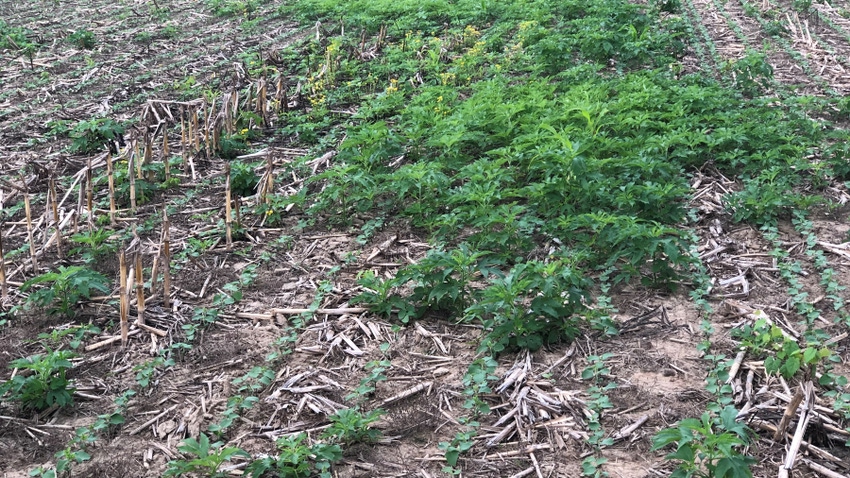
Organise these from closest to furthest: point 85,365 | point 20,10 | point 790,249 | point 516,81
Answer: point 85,365 < point 790,249 < point 516,81 < point 20,10

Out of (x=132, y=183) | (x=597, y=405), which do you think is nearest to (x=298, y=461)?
(x=597, y=405)

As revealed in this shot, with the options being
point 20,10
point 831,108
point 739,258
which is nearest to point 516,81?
point 831,108

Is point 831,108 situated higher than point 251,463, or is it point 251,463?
point 251,463

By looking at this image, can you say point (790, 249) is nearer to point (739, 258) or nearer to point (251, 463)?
point (739, 258)

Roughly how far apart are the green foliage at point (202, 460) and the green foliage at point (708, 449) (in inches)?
75.7

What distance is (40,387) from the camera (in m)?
3.99

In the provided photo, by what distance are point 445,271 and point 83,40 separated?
9160mm

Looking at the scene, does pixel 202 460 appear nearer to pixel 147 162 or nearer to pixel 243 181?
pixel 243 181

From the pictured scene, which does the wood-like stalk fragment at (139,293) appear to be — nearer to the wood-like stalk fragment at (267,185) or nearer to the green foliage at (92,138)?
the wood-like stalk fragment at (267,185)

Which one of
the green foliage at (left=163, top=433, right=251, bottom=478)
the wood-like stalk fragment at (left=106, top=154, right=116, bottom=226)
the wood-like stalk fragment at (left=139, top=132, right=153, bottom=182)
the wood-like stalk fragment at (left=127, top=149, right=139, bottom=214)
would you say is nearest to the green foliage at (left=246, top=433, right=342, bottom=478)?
the green foliage at (left=163, top=433, right=251, bottom=478)

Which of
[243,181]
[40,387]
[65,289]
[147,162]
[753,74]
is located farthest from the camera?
[753,74]

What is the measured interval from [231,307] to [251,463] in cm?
164

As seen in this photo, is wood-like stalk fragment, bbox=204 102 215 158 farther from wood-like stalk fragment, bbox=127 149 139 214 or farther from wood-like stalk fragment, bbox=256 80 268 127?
wood-like stalk fragment, bbox=127 149 139 214

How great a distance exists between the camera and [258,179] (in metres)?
6.79
